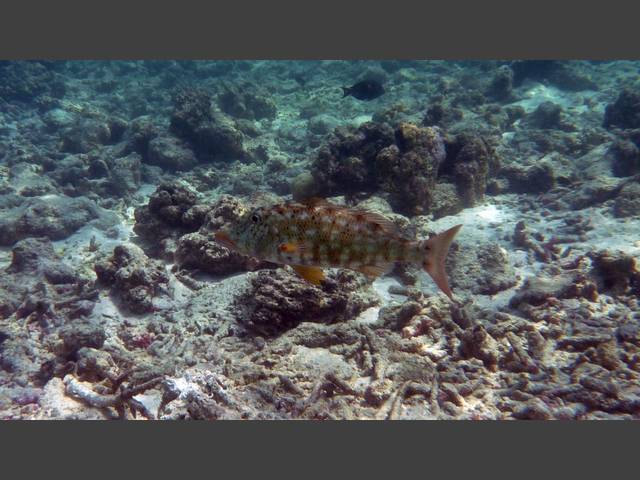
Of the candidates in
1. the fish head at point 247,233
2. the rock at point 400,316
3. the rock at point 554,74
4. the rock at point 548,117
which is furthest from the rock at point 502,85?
the fish head at point 247,233

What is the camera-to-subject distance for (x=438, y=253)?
3.62 m

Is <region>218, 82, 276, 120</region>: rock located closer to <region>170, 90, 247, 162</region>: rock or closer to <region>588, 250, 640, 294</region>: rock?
<region>170, 90, 247, 162</region>: rock

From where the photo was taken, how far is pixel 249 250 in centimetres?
365

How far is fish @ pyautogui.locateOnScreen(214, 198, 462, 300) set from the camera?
360 cm

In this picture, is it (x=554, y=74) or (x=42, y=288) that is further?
(x=554, y=74)

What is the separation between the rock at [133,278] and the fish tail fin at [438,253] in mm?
4372

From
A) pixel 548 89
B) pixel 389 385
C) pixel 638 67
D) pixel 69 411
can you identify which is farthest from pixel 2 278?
pixel 638 67

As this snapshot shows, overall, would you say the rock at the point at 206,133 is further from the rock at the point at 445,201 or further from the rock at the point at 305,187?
the rock at the point at 445,201

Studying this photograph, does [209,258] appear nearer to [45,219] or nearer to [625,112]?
[45,219]

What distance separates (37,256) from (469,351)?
24.1ft

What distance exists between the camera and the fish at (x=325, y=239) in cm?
360

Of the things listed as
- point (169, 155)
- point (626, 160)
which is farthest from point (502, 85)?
point (169, 155)

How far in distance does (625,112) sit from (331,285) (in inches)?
601

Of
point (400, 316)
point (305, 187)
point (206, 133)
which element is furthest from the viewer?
point (206, 133)
